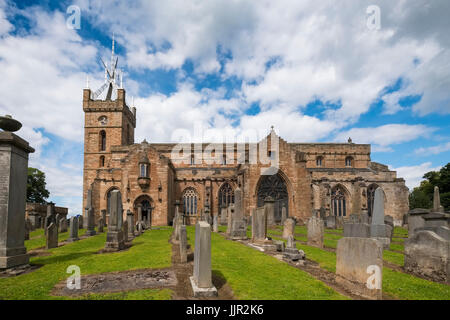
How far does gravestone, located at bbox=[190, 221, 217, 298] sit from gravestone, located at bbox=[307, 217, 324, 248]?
8.64 metres

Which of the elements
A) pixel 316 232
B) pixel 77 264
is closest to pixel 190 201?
pixel 316 232

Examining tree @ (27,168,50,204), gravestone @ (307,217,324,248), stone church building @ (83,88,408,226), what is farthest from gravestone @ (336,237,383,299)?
tree @ (27,168,50,204)

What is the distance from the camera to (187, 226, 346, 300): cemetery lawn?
17.6ft

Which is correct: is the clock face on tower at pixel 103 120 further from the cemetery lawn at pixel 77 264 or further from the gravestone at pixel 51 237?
the cemetery lawn at pixel 77 264

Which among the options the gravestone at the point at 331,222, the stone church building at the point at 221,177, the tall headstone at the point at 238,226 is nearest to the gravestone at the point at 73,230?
the tall headstone at the point at 238,226

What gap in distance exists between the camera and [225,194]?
3181 cm

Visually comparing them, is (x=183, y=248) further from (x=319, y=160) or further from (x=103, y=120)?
(x=103, y=120)

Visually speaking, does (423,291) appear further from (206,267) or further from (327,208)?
(327,208)

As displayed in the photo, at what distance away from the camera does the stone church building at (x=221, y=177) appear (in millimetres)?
27203

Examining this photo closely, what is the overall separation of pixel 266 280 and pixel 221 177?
25.3m

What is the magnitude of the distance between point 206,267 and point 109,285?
8.02 feet

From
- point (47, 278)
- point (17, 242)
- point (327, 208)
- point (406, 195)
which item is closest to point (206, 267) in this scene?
point (47, 278)

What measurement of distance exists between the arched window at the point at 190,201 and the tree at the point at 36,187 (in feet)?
83.0

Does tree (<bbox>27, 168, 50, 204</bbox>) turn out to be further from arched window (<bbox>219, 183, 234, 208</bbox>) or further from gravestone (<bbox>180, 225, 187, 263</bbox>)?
gravestone (<bbox>180, 225, 187, 263</bbox>)
